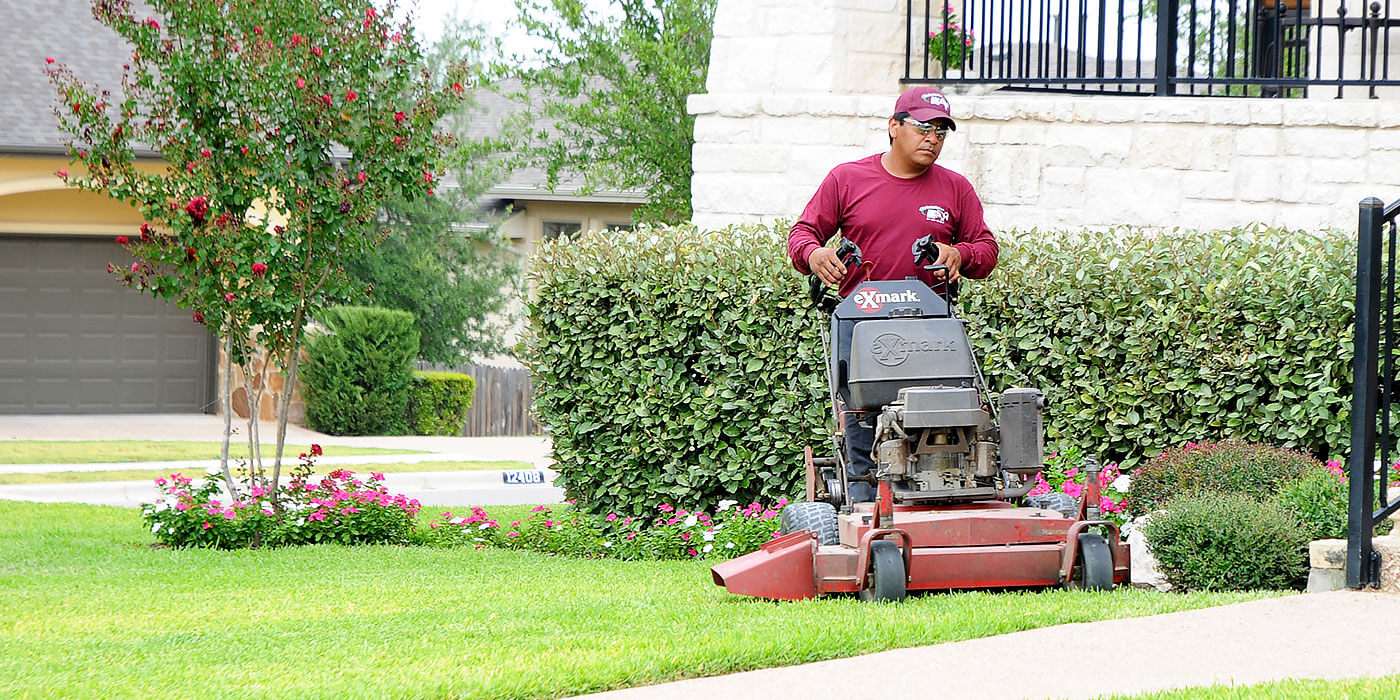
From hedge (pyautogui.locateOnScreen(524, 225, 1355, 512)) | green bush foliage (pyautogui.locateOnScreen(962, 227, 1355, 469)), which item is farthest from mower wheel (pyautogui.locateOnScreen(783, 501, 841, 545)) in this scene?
green bush foliage (pyautogui.locateOnScreen(962, 227, 1355, 469))

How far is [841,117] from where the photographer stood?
977cm

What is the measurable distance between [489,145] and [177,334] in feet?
17.9

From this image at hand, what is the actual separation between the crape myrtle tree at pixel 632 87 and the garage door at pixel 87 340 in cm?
588

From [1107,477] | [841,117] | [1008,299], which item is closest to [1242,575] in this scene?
[1107,477]

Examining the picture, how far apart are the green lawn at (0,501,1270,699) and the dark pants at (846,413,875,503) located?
553 mm

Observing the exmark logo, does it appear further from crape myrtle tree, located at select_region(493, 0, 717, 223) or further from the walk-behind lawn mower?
crape myrtle tree, located at select_region(493, 0, 717, 223)

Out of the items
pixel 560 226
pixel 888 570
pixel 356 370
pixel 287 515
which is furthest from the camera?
pixel 560 226

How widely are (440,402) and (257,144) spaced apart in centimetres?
1246

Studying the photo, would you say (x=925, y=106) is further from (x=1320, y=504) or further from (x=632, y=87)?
(x=632, y=87)

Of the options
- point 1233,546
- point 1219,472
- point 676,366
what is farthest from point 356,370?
point 1233,546

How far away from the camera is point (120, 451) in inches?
615

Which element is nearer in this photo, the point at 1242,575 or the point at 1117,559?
the point at 1117,559

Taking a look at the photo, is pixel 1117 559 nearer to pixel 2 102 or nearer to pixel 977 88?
pixel 977 88

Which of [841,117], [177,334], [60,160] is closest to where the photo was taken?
[841,117]
